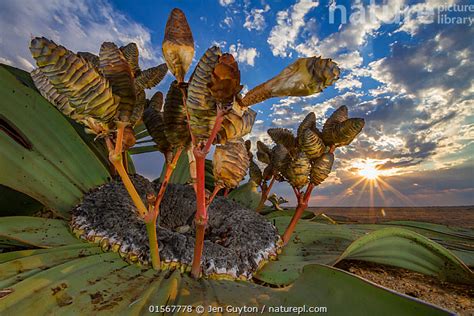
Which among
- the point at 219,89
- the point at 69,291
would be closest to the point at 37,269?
the point at 69,291

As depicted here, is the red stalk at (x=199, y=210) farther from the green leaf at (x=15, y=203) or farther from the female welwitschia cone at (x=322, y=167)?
the green leaf at (x=15, y=203)

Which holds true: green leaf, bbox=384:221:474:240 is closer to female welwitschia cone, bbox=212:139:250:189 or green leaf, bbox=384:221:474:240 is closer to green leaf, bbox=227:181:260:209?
green leaf, bbox=227:181:260:209

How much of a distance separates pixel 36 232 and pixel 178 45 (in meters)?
0.61

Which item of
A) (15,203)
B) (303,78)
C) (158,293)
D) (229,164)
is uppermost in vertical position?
(303,78)

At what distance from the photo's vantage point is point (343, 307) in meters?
0.44

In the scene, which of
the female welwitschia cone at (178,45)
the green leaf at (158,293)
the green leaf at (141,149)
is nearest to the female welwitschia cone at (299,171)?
the green leaf at (158,293)

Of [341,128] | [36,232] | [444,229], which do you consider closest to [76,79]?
[36,232]

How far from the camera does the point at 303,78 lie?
1.35 feet

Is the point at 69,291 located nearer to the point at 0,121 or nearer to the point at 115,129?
the point at 115,129

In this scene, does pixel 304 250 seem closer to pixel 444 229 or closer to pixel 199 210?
pixel 199 210

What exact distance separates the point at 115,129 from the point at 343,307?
0.49 metres

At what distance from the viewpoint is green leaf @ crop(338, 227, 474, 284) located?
808 millimetres

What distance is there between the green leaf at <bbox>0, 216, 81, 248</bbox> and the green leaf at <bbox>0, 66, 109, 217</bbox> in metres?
0.08

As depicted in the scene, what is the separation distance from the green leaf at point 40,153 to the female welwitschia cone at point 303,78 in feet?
2.52
